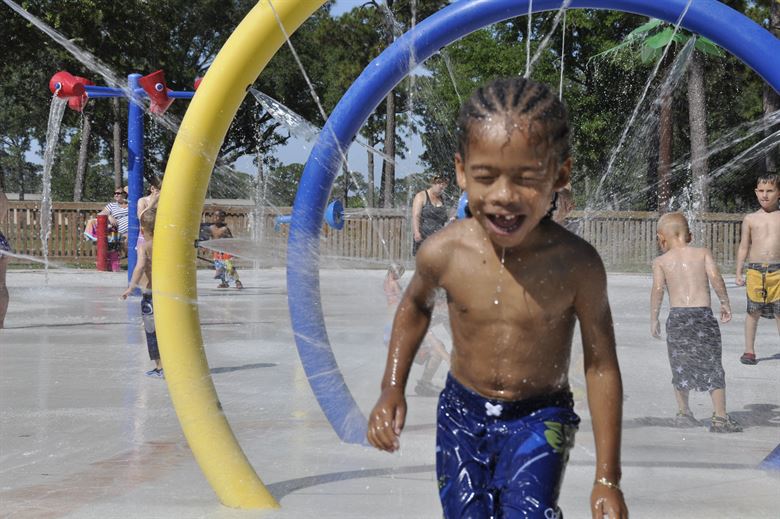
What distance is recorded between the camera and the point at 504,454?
7.63ft

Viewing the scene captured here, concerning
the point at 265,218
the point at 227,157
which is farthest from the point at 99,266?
the point at 227,157

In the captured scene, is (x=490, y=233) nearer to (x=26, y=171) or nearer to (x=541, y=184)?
(x=541, y=184)

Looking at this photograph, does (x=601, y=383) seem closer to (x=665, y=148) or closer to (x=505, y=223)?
(x=505, y=223)

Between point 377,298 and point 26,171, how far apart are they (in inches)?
2433

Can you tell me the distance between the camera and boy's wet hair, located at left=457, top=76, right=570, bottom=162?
2213 mm

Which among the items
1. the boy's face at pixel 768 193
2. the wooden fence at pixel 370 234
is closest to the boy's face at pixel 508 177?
the boy's face at pixel 768 193

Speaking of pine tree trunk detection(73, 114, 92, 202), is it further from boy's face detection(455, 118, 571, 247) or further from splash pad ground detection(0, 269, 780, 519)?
boy's face detection(455, 118, 571, 247)

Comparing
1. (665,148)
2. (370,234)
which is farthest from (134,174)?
(665,148)

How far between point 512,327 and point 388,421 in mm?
370

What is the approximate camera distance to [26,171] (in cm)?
6912

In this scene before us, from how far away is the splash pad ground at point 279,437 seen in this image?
3.72 metres

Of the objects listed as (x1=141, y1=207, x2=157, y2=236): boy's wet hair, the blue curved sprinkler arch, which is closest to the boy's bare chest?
the blue curved sprinkler arch

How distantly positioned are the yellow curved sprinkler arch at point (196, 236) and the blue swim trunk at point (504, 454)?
142 centimetres

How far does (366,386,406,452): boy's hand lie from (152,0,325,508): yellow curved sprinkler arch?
1416 mm
